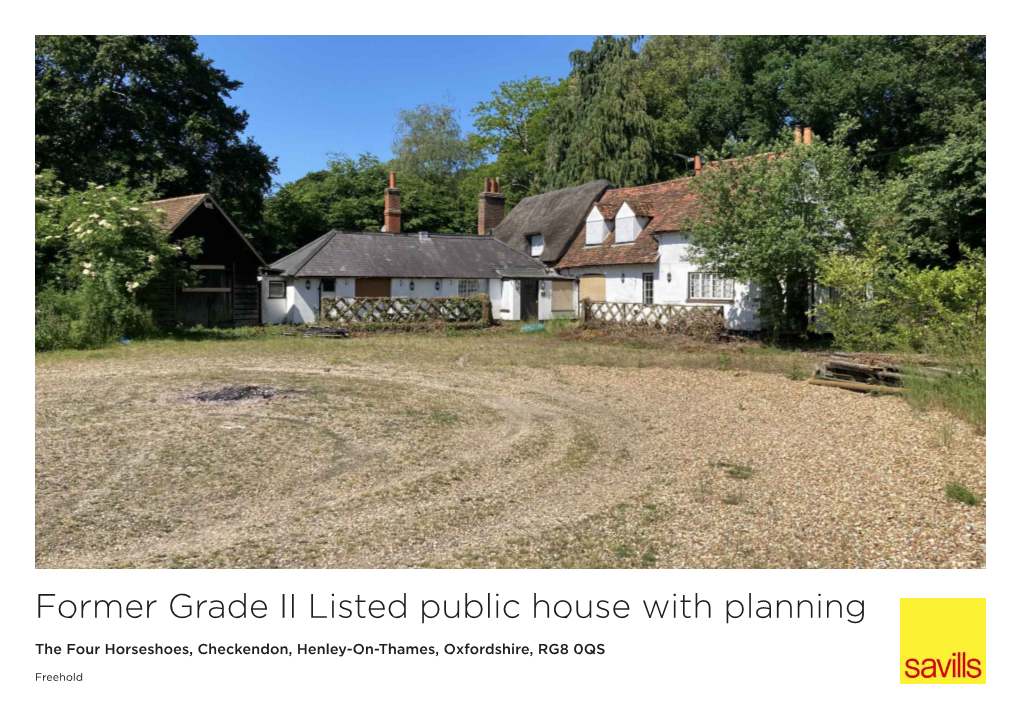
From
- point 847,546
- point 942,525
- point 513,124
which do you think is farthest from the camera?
point 513,124

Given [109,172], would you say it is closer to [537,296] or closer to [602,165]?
[537,296]

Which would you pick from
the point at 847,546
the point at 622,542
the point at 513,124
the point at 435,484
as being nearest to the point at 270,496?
the point at 435,484

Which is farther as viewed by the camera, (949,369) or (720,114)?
(720,114)

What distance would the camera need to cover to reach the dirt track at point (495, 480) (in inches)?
241

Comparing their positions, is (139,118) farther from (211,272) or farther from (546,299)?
(546,299)

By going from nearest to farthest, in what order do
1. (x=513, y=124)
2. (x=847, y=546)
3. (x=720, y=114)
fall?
(x=847, y=546) < (x=720, y=114) < (x=513, y=124)

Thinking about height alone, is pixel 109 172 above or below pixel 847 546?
above

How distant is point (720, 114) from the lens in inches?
1708

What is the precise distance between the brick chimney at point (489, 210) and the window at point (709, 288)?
1815 centimetres

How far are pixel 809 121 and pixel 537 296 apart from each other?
56.2 feet

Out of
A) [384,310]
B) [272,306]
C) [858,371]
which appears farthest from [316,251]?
[858,371]

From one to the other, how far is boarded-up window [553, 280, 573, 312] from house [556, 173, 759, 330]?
71 cm

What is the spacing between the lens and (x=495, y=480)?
8.27 m

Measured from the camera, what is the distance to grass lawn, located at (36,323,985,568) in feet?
20.2
